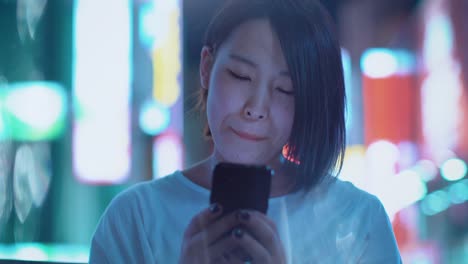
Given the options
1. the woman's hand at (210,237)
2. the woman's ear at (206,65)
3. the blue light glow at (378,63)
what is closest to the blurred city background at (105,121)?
the blue light glow at (378,63)

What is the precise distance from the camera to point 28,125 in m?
2.51

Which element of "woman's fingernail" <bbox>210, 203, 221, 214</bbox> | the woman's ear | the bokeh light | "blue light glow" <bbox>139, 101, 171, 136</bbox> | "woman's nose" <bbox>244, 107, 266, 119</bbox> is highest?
the woman's ear

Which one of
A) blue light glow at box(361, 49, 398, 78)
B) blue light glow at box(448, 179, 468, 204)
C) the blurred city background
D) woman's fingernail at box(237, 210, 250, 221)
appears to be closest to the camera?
woman's fingernail at box(237, 210, 250, 221)

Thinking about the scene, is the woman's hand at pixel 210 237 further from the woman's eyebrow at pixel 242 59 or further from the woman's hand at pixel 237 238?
the woman's eyebrow at pixel 242 59

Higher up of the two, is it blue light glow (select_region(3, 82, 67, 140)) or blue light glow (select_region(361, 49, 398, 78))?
blue light glow (select_region(361, 49, 398, 78))

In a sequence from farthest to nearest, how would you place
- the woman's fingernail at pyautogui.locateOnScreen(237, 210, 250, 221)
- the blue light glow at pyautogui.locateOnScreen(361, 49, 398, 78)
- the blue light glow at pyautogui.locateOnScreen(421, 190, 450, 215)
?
the blue light glow at pyautogui.locateOnScreen(361, 49, 398, 78)
the blue light glow at pyautogui.locateOnScreen(421, 190, 450, 215)
the woman's fingernail at pyautogui.locateOnScreen(237, 210, 250, 221)

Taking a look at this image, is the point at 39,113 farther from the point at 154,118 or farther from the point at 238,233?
the point at 238,233

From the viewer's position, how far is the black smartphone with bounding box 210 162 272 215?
478 mm

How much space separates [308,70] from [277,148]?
73 mm

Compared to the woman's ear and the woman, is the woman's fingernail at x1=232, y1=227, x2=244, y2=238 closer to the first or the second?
the woman

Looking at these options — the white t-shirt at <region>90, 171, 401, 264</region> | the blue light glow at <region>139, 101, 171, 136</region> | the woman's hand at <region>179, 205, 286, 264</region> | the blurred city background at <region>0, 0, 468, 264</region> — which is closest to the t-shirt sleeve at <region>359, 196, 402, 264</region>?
the white t-shirt at <region>90, 171, 401, 264</region>

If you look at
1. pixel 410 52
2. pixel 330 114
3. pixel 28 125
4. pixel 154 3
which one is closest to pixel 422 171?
pixel 410 52

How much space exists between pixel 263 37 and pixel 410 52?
11.5ft

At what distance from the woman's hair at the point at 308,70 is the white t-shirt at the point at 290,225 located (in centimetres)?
3
